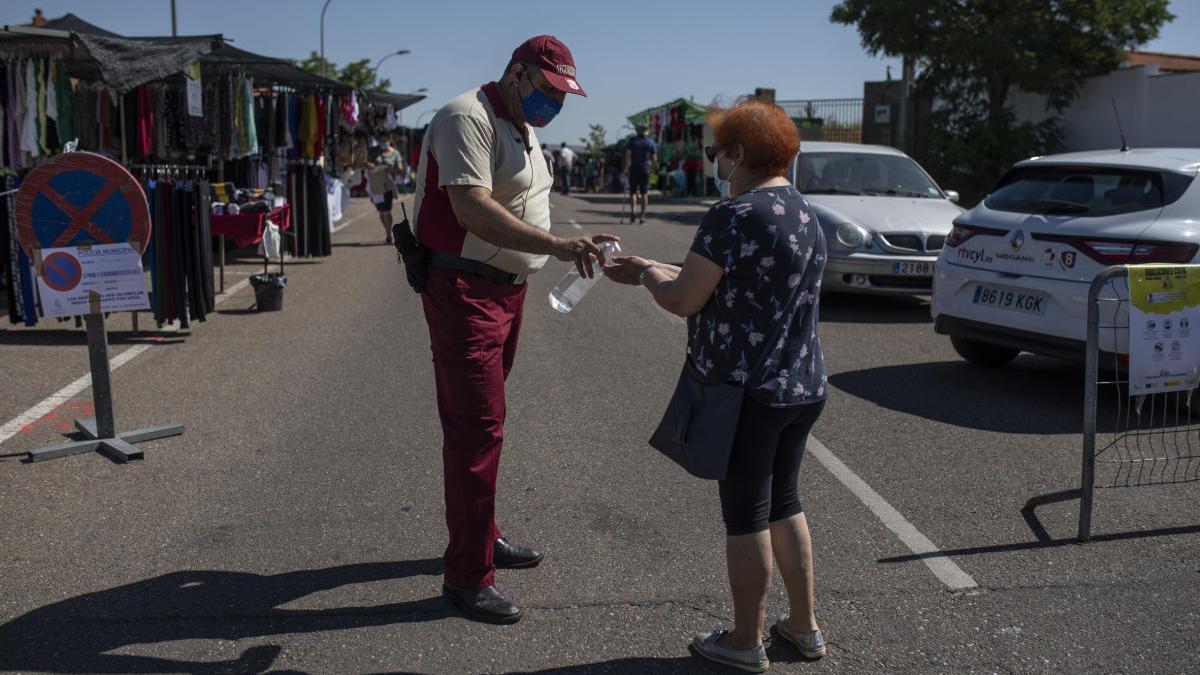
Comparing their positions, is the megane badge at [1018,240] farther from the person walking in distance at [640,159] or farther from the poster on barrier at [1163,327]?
the person walking in distance at [640,159]

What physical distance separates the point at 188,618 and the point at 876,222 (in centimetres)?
877

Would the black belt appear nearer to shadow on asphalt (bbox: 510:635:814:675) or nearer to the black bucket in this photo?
shadow on asphalt (bbox: 510:635:814:675)

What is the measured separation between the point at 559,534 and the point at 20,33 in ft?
27.0

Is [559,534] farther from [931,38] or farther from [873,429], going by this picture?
[931,38]

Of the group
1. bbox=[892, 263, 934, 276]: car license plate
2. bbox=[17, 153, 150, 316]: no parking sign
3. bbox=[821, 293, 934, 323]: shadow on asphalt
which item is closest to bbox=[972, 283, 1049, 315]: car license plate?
bbox=[821, 293, 934, 323]: shadow on asphalt

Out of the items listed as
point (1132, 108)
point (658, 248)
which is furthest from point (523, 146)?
point (1132, 108)

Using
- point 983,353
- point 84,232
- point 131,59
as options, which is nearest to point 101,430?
point 84,232

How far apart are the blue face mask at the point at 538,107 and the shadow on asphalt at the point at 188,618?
1.76 metres

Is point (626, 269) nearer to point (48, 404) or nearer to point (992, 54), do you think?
point (48, 404)

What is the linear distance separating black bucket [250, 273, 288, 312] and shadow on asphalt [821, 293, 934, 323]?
5.35m

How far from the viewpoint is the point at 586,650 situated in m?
3.71

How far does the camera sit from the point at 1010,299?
24.6 ft

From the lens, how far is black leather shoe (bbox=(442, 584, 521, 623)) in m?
3.91

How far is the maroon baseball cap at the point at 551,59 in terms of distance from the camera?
13.0 feet
